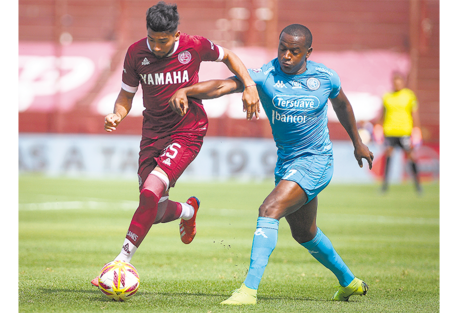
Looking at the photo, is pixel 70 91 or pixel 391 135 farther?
pixel 70 91

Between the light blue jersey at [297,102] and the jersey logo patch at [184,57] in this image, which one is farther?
the jersey logo patch at [184,57]

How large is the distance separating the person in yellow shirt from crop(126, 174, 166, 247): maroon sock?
11.0 metres

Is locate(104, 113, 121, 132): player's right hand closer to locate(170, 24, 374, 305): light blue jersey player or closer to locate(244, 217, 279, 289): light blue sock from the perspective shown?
locate(170, 24, 374, 305): light blue jersey player

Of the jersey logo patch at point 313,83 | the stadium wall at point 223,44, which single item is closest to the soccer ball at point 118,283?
the jersey logo patch at point 313,83

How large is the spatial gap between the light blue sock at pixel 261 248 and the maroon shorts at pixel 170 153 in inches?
42.8

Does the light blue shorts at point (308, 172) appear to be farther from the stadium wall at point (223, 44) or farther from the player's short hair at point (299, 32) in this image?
the stadium wall at point (223, 44)

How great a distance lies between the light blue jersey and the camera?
16.6 ft

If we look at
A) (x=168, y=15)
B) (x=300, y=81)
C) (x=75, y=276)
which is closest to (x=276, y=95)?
(x=300, y=81)

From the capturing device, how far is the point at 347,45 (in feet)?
91.4

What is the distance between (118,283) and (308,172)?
1.72m

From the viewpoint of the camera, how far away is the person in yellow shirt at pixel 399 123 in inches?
603
